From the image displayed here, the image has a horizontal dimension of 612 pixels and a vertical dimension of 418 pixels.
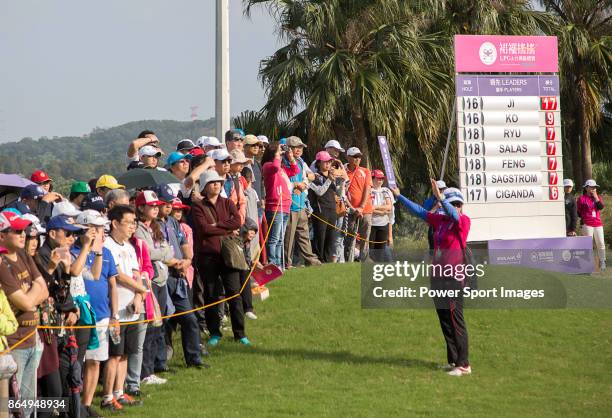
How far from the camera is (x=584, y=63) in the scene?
30703 mm

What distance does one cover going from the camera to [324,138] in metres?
24.8

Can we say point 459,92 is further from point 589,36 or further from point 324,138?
point 589,36

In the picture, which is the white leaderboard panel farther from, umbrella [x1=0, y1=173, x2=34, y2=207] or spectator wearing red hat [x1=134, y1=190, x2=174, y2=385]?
spectator wearing red hat [x1=134, y1=190, x2=174, y2=385]

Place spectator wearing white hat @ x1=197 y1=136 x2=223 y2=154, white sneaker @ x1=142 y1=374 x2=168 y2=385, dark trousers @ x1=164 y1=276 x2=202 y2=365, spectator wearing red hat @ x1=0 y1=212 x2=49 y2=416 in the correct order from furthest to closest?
spectator wearing white hat @ x1=197 y1=136 x2=223 y2=154
dark trousers @ x1=164 y1=276 x2=202 y2=365
white sneaker @ x1=142 y1=374 x2=168 y2=385
spectator wearing red hat @ x1=0 y1=212 x2=49 y2=416

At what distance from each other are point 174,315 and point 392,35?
47.1 ft

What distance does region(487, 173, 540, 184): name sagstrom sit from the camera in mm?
21281

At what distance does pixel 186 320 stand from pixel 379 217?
26.4 feet

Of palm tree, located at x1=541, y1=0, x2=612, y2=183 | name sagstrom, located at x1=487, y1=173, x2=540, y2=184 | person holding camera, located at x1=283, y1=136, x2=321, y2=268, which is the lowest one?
person holding camera, located at x1=283, y1=136, x2=321, y2=268

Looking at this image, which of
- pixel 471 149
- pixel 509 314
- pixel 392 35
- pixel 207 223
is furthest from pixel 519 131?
pixel 207 223

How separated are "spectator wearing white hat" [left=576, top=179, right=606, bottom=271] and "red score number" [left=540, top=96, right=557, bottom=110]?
10.4 ft

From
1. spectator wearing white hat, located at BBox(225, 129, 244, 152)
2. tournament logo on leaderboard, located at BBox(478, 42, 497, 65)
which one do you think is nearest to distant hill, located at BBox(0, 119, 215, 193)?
tournament logo on leaderboard, located at BBox(478, 42, 497, 65)

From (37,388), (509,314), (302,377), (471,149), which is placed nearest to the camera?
(37,388)

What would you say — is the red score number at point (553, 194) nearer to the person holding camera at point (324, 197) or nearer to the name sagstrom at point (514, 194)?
the name sagstrom at point (514, 194)

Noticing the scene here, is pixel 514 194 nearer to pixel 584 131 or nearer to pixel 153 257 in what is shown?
pixel 584 131
